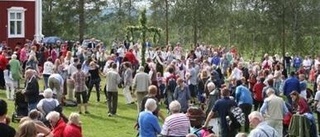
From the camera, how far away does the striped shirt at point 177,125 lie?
12.9 metres

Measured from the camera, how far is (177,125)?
12.9 meters

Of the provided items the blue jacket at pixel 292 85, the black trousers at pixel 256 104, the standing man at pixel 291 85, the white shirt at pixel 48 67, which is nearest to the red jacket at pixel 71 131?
the black trousers at pixel 256 104

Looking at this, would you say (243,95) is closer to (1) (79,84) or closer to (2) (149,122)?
(1) (79,84)

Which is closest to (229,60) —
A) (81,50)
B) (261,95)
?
(81,50)

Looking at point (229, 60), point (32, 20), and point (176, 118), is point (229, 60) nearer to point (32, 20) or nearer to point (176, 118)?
point (32, 20)

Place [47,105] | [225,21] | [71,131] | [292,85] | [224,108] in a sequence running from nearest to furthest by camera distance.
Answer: [71,131] → [47,105] → [224,108] → [292,85] → [225,21]

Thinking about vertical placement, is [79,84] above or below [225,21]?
below

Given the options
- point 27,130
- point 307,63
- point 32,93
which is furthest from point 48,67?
point 307,63

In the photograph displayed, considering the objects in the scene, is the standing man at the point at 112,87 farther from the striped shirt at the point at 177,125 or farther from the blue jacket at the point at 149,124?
the striped shirt at the point at 177,125

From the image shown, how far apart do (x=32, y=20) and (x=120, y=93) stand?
17.7 m

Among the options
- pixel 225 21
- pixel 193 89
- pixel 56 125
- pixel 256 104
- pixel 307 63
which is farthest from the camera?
pixel 225 21

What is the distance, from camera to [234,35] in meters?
55.2

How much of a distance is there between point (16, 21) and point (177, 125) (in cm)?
3175

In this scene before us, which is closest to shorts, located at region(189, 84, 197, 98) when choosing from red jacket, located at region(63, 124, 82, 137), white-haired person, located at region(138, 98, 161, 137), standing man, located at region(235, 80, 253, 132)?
standing man, located at region(235, 80, 253, 132)
